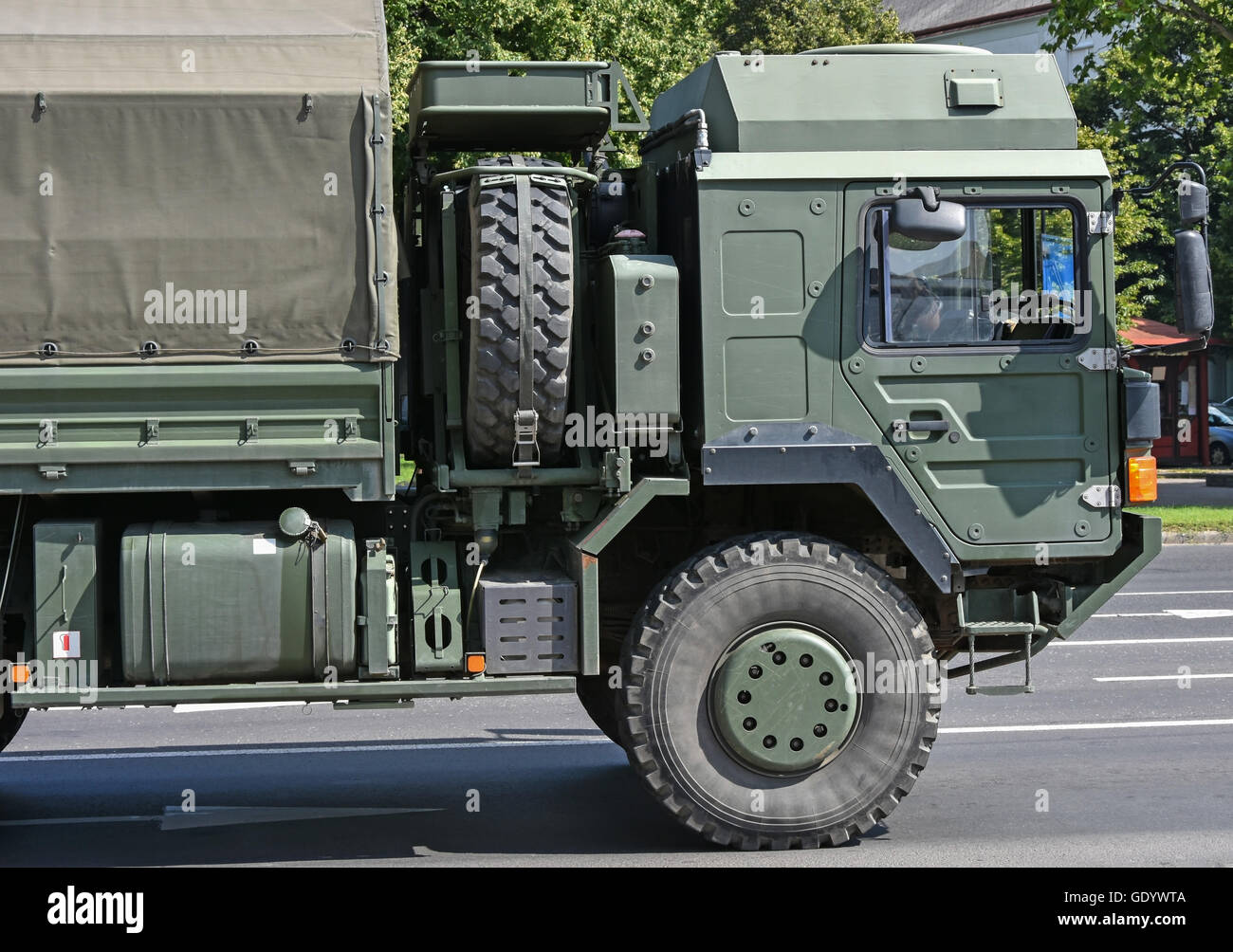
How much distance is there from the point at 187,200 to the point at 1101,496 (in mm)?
4010

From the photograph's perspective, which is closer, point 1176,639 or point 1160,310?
point 1176,639

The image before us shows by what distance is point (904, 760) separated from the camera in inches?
256

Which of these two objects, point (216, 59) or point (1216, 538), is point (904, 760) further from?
point (1216, 538)

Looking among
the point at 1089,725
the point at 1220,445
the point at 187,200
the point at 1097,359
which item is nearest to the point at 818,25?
the point at 1220,445

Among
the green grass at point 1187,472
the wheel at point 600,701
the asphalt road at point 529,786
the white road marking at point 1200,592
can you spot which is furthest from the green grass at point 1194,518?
the wheel at point 600,701

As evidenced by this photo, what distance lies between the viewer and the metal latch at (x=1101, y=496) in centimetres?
668

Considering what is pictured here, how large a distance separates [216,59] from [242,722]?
498 centimetres

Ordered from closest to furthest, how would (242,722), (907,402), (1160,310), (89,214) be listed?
(89,214)
(907,402)
(242,722)
(1160,310)

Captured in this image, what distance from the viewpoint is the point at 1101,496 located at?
6691 mm

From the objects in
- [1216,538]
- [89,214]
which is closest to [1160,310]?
[1216,538]

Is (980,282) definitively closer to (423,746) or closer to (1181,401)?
(423,746)

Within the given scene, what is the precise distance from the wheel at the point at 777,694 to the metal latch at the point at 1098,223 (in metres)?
1.76

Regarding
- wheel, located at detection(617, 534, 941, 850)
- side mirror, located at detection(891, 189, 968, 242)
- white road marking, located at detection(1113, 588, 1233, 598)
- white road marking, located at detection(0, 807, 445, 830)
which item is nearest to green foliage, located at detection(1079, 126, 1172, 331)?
white road marking, located at detection(1113, 588, 1233, 598)

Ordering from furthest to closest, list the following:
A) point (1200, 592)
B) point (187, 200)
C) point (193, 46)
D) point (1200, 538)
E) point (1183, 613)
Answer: point (1200, 538), point (1200, 592), point (1183, 613), point (193, 46), point (187, 200)
